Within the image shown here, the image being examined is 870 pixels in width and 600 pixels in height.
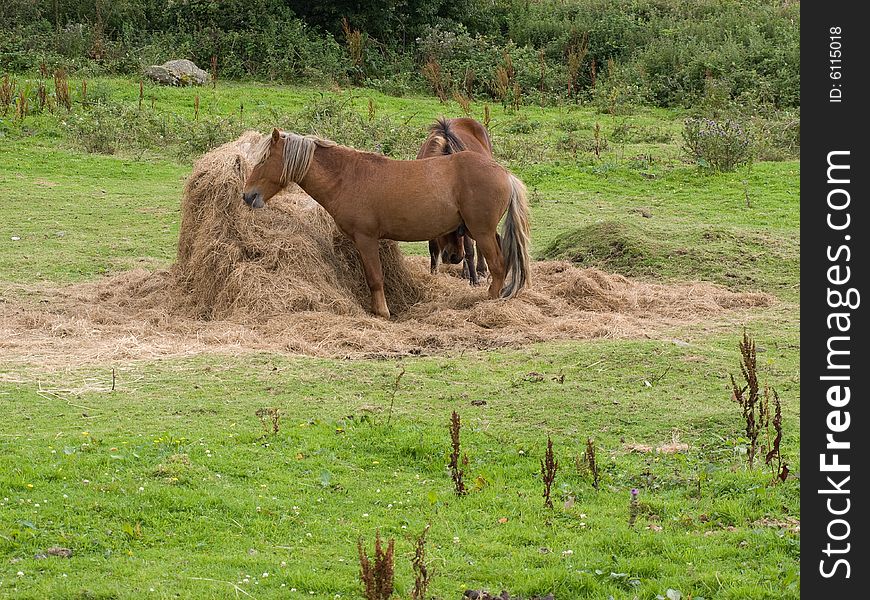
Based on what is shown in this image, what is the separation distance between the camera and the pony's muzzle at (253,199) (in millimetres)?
10172

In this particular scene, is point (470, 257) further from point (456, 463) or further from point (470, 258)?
point (456, 463)

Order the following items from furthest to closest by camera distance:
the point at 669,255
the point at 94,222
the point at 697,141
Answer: the point at 697,141, the point at 94,222, the point at 669,255

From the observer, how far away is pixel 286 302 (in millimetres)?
9773

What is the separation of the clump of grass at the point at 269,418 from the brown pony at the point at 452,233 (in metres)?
4.23

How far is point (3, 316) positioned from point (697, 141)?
11.5 m

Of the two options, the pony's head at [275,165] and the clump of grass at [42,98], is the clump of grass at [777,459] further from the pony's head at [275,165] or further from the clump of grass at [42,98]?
the clump of grass at [42,98]

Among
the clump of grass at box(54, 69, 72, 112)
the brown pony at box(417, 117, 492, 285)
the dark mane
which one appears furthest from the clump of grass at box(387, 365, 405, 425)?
the clump of grass at box(54, 69, 72, 112)

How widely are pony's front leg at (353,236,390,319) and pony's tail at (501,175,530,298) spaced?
1.19 m

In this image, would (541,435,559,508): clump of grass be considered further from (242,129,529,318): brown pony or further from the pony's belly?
the pony's belly

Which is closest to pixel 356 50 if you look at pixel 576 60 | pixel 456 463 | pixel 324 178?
pixel 576 60

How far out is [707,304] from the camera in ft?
34.7

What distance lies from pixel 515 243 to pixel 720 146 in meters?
7.75
